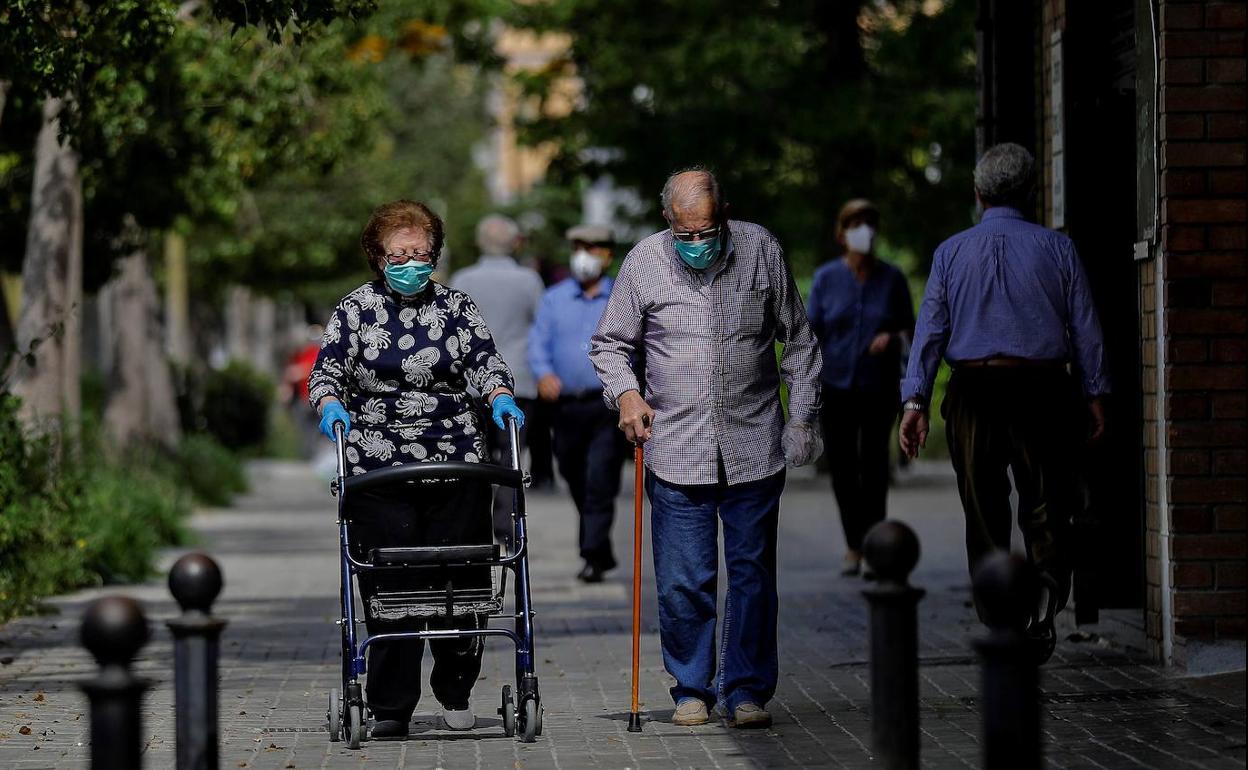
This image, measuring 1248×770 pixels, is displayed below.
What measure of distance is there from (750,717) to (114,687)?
3.12m

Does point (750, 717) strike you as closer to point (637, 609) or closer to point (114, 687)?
point (637, 609)

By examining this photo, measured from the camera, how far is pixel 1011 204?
8.10 meters

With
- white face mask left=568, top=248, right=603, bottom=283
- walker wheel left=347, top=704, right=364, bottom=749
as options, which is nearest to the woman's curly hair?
walker wheel left=347, top=704, right=364, bottom=749

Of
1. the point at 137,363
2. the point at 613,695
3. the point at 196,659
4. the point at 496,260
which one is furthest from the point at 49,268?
the point at 196,659

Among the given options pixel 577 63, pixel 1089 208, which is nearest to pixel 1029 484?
pixel 1089 208

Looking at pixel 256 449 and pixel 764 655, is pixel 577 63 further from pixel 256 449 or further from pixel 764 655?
pixel 764 655

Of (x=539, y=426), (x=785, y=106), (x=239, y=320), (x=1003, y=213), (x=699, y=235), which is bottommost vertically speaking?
(x=539, y=426)

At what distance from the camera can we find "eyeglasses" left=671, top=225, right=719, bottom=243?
724 centimetres

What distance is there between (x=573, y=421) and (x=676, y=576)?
5068 mm

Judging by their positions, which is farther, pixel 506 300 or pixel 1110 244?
pixel 506 300

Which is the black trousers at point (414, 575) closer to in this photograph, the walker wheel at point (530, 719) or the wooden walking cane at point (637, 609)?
the walker wheel at point (530, 719)

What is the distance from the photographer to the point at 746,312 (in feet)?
24.1

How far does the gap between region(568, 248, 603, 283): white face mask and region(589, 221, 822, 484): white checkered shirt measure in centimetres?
490

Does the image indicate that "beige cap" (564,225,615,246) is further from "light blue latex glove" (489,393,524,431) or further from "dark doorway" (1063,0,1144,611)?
"light blue latex glove" (489,393,524,431)
